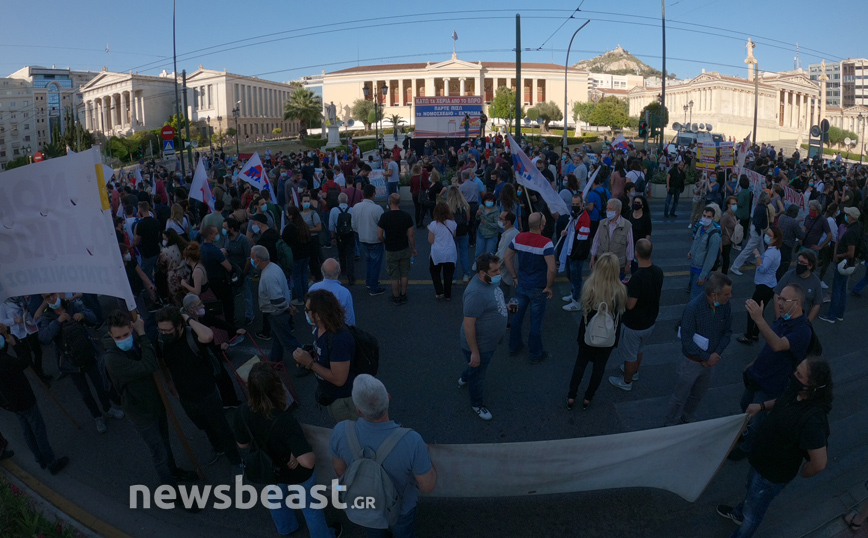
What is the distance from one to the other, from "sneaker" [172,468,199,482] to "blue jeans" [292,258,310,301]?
13.1 feet

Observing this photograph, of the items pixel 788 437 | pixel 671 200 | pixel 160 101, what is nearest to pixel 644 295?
pixel 788 437

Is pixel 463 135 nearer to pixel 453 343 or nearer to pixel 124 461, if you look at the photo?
pixel 453 343

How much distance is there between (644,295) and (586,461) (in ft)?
7.08

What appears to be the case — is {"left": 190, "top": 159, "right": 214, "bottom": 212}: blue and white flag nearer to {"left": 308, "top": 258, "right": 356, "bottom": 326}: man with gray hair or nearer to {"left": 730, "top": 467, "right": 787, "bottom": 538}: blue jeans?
{"left": 308, "top": 258, "right": 356, "bottom": 326}: man with gray hair

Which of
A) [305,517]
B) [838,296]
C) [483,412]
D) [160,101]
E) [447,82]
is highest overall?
[447,82]

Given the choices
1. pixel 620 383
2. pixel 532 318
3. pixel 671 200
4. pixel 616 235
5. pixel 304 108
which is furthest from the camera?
pixel 304 108

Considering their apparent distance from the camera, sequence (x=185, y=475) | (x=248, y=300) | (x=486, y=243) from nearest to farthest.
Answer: (x=185, y=475) < (x=248, y=300) < (x=486, y=243)

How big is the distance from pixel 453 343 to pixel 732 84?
336 feet

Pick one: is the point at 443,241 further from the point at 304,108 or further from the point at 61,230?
the point at 304,108

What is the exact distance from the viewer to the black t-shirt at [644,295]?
5434mm

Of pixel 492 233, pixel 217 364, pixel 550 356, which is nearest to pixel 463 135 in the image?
pixel 492 233

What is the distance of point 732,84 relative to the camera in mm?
91500

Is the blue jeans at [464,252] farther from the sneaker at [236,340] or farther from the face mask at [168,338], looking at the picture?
the face mask at [168,338]

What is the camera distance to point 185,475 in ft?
15.3
